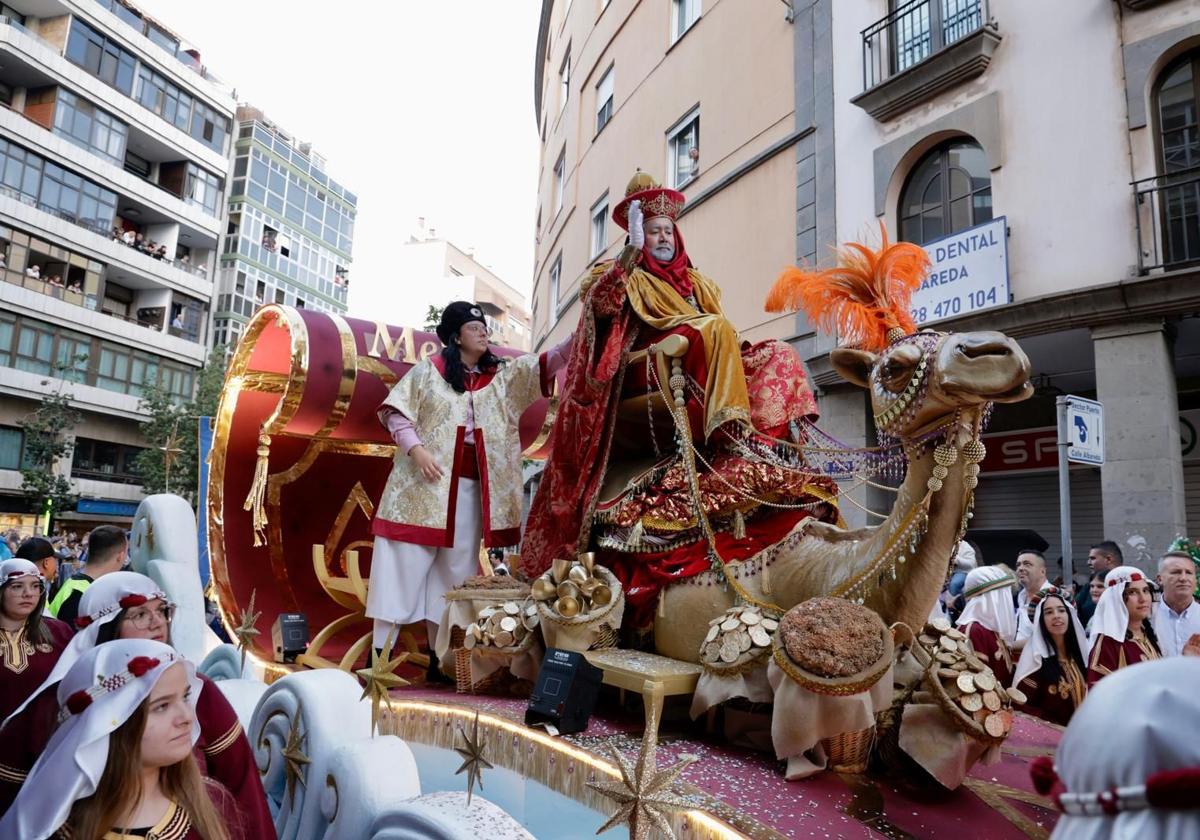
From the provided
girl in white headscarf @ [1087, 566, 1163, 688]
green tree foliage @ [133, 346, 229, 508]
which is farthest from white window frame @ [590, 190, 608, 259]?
girl in white headscarf @ [1087, 566, 1163, 688]

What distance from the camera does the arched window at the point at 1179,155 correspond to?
7277mm

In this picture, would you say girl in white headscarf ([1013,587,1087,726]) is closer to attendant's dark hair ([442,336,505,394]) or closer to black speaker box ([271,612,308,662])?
attendant's dark hair ([442,336,505,394])

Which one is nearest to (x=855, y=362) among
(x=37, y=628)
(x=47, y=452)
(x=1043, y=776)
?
(x=1043, y=776)

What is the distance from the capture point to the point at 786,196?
34.1 feet

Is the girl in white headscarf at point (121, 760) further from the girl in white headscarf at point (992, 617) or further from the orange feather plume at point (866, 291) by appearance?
the girl in white headscarf at point (992, 617)

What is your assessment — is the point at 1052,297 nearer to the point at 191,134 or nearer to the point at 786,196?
the point at 786,196

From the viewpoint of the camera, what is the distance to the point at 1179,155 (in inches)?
292

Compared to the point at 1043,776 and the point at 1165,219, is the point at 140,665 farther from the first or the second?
the point at 1165,219

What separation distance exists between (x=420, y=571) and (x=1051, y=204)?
6900mm

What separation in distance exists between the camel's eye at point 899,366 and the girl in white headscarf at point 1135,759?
1.56 meters

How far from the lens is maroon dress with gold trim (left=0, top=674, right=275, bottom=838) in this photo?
2061mm

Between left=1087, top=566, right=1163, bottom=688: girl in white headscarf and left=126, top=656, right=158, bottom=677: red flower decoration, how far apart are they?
4.05 meters

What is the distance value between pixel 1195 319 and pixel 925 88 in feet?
11.4

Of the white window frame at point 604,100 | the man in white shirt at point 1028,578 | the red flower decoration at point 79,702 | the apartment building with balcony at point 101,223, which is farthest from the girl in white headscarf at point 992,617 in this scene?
the apartment building with balcony at point 101,223
